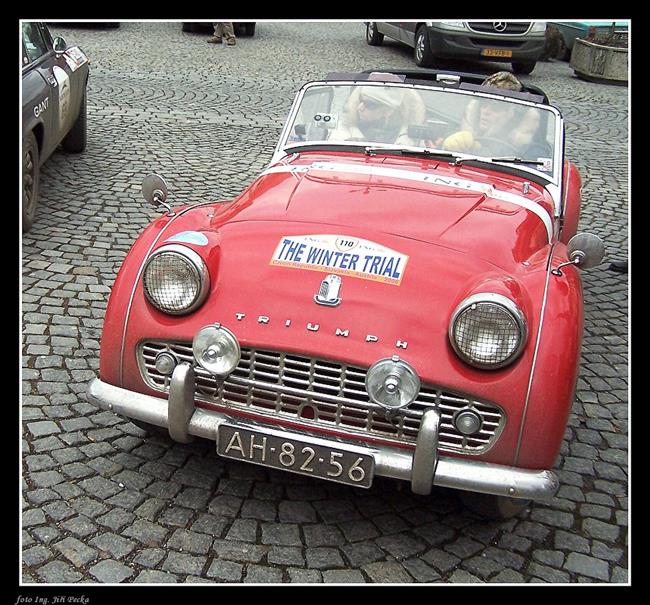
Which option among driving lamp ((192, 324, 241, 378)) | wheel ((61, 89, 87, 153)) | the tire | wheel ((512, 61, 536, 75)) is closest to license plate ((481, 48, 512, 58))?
wheel ((512, 61, 536, 75))

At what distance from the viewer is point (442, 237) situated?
319 centimetres

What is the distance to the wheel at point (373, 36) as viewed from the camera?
15.7 meters

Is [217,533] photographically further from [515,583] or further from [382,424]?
[515,583]

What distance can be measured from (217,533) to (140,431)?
79 cm

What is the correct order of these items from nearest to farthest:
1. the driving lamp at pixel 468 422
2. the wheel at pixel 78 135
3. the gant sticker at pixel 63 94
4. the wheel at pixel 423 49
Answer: the driving lamp at pixel 468 422
the gant sticker at pixel 63 94
the wheel at pixel 78 135
the wheel at pixel 423 49

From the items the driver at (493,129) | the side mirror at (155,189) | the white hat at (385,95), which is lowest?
the side mirror at (155,189)

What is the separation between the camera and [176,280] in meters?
2.96

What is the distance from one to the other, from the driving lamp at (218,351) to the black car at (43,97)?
10.8 feet

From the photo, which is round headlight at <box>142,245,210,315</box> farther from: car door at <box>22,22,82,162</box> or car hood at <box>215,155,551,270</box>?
car door at <box>22,22,82,162</box>

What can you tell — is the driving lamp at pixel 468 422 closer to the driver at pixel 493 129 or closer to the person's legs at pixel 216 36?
the driver at pixel 493 129

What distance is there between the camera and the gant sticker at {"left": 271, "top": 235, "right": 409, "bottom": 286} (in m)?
2.94

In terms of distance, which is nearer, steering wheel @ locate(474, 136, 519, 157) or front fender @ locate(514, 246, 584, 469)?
front fender @ locate(514, 246, 584, 469)

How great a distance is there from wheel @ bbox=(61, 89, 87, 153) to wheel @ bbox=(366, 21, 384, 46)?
9419 millimetres

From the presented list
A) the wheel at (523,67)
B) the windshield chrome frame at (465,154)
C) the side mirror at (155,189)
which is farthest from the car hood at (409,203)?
the wheel at (523,67)
